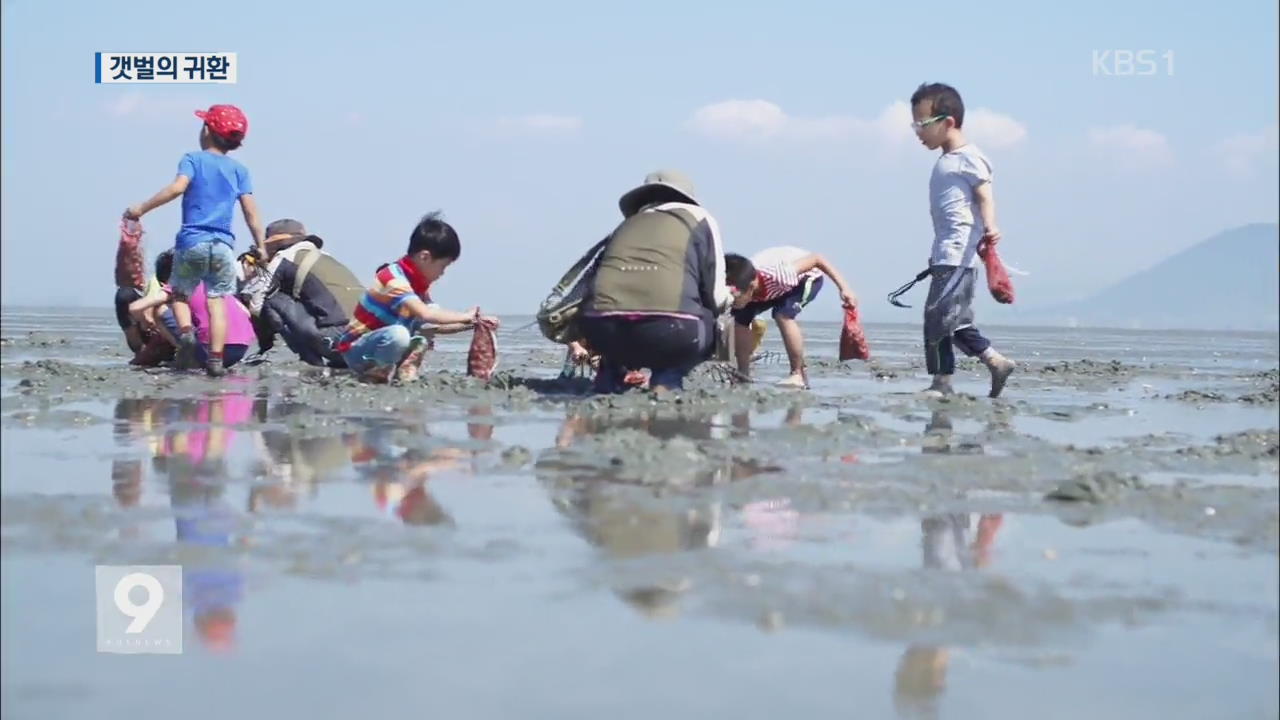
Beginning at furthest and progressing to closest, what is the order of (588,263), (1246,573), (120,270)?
(120,270) → (588,263) → (1246,573)

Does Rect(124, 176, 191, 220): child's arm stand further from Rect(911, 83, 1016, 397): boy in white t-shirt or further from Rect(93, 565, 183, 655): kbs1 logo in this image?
Rect(93, 565, 183, 655): kbs1 logo

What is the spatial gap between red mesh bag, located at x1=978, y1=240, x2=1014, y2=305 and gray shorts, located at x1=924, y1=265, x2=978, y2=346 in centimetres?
10

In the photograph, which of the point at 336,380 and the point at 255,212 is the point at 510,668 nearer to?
the point at 336,380

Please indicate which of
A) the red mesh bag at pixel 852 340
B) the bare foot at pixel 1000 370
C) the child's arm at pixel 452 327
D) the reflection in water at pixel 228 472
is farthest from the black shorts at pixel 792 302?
the reflection in water at pixel 228 472

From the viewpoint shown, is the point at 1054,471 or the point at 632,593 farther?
the point at 1054,471

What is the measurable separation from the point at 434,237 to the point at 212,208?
5.58 feet

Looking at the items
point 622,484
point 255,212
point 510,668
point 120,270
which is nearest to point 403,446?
point 622,484

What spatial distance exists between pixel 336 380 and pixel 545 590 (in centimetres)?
627

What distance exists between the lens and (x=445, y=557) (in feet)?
13.5

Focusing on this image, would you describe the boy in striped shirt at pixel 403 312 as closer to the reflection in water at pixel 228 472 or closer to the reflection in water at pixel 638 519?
the reflection in water at pixel 228 472

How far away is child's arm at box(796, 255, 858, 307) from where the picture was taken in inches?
389

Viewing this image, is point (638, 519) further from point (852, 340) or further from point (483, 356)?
point (852, 340)

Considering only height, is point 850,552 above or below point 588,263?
below

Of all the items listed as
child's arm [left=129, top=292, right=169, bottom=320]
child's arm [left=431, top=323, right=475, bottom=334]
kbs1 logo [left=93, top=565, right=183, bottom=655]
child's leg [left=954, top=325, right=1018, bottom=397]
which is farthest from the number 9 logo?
child's arm [left=129, top=292, right=169, bottom=320]
